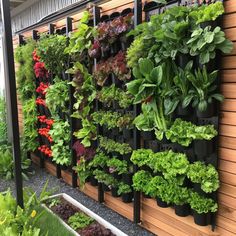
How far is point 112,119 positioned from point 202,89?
1127mm

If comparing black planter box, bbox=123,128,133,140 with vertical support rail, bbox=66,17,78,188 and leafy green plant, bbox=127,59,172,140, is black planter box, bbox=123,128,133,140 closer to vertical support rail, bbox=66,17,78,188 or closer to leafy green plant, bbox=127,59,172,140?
leafy green plant, bbox=127,59,172,140

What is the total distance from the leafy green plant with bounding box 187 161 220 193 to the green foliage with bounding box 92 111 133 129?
2.74 feet

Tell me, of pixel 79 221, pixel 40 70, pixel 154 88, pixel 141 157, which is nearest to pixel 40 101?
pixel 40 70

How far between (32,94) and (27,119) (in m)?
0.41

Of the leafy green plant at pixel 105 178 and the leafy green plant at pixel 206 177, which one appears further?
the leafy green plant at pixel 105 178

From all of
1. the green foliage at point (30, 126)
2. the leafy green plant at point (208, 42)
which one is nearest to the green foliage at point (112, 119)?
the leafy green plant at point (208, 42)

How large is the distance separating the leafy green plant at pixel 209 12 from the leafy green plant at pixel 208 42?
60 millimetres

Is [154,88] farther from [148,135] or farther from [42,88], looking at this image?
[42,88]

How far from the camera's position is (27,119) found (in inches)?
192

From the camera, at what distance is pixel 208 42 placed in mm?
1938

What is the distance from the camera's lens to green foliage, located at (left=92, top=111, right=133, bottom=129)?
2.85 metres

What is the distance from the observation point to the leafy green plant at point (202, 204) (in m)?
2.24

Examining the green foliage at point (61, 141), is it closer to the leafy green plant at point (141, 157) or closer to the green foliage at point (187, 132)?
the leafy green plant at point (141, 157)

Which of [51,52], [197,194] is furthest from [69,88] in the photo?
[197,194]
